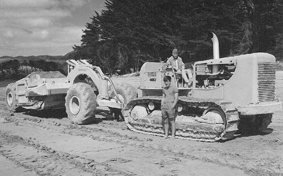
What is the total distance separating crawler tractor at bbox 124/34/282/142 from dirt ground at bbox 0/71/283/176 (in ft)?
1.18

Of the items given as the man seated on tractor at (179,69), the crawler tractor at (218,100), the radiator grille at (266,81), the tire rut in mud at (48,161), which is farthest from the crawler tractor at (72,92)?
the radiator grille at (266,81)

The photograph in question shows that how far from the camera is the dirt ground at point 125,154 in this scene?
20.0ft

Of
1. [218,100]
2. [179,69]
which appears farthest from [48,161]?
[179,69]

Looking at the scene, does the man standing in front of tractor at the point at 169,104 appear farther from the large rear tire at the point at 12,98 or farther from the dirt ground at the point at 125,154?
the large rear tire at the point at 12,98

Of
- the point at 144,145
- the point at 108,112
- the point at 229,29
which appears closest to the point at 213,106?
the point at 144,145

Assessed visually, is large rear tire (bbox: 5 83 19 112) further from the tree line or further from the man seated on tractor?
the tree line

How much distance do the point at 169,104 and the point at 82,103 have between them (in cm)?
311

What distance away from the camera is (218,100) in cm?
836

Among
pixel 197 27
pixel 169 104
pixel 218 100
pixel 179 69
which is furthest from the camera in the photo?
pixel 197 27

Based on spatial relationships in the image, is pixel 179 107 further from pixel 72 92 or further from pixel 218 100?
pixel 72 92

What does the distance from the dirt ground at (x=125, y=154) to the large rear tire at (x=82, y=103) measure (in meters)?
0.41

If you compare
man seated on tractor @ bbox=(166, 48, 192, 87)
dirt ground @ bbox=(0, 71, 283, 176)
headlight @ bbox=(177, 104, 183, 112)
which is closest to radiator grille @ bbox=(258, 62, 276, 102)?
dirt ground @ bbox=(0, 71, 283, 176)

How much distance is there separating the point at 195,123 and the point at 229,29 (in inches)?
709

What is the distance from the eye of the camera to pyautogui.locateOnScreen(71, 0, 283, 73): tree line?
24.8 m
